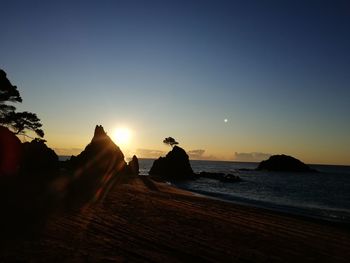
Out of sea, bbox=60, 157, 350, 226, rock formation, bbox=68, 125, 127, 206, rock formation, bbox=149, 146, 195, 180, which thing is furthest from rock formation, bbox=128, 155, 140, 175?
rock formation, bbox=68, 125, 127, 206

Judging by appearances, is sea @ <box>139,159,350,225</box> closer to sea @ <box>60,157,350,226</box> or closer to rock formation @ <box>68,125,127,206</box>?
sea @ <box>60,157,350,226</box>

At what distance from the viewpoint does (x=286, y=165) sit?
564ft

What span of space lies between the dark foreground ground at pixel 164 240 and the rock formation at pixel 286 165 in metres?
165

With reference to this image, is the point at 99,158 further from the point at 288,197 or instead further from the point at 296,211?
the point at 288,197

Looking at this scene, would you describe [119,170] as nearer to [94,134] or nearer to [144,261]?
[94,134]

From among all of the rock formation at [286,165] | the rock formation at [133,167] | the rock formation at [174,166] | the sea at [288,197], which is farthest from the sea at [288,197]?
the rock formation at [286,165]

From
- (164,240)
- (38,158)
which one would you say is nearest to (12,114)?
(38,158)

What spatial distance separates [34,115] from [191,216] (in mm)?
26455

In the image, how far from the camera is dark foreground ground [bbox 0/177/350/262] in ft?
27.3

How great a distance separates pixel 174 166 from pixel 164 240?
81396mm

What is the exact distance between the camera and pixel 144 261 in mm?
8117

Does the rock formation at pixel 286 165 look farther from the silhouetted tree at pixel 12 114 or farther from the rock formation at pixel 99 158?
the silhouetted tree at pixel 12 114

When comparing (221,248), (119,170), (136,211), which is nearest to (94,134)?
(119,170)

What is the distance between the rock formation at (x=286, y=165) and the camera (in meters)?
170
